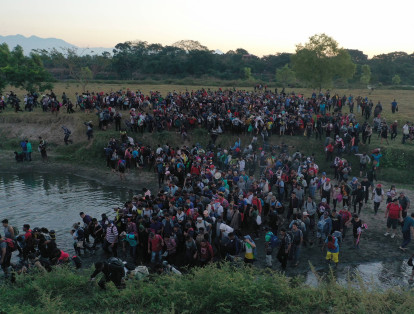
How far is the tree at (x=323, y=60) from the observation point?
1721 inches

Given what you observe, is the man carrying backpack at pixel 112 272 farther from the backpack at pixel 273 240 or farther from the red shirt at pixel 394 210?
the red shirt at pixel 394 210

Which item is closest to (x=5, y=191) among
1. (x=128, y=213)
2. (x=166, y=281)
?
(x=128, y=213)

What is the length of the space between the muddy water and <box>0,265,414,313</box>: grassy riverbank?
2.24 metres

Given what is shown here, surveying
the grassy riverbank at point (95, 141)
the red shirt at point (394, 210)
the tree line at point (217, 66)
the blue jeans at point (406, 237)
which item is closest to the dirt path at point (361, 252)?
the blue jeans at point (406, 237)

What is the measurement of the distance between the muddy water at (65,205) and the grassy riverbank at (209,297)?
2242 mm

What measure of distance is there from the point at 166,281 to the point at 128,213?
14.4 ft

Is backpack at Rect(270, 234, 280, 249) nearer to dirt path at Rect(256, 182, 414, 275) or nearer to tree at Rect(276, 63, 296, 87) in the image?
dirt path at Rect(256, 182, 414, 275)

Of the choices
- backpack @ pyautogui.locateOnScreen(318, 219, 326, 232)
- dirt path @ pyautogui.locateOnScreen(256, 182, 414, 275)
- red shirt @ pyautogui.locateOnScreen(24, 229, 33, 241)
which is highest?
backpack @ pyautogui.locateOnScreen(318, 219, 326, 232)

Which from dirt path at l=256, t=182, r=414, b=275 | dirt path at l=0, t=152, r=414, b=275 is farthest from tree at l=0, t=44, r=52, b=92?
dirt path at l=256, t=182, r=414, b=275

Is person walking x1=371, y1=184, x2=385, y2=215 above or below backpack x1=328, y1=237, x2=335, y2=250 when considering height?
above

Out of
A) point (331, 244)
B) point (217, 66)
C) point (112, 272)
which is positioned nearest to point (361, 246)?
point (331, 244)

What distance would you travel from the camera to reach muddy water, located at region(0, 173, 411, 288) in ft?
38.8

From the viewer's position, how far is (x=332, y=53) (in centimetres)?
4438

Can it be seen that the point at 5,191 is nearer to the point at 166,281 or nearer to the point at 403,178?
the point at 166,281
